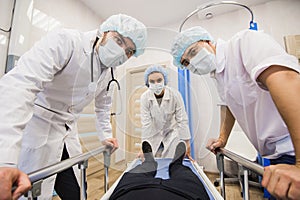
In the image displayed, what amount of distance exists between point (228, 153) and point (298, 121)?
1.51ft

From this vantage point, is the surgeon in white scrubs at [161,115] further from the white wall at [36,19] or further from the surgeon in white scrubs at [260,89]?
the white wall at [36,19]

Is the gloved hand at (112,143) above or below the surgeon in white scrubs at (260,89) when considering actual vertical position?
below

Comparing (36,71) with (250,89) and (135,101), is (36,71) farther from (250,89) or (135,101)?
(250,89)

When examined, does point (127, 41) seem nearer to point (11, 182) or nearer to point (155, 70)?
point (155, 70)

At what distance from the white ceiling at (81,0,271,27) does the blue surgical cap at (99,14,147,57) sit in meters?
1.46

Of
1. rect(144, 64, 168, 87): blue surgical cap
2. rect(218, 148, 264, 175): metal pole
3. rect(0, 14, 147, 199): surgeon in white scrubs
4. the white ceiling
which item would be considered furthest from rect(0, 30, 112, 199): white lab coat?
the white ceiling

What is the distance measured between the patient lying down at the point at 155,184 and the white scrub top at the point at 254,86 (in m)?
0.32

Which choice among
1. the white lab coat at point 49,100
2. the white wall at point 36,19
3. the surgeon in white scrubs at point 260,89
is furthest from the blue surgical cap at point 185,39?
the white wall at point 36,19

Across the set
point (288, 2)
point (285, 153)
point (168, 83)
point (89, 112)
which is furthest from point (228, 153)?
point (288, 2)

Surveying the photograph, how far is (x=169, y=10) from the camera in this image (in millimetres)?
2102

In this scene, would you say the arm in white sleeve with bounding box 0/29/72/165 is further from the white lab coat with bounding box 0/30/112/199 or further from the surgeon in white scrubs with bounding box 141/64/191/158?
the surgeon in white scrubs with bounding box 141/64/191/158

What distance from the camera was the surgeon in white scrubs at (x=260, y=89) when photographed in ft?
1.10

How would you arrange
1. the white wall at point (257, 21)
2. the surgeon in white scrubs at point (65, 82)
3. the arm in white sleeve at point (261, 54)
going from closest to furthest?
the arm in white sleeve at point (261, 54)
the surgeon in white scrubs at point (65, 82)
the white wall at point (257, 21)

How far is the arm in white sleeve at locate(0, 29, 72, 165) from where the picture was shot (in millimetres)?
423
